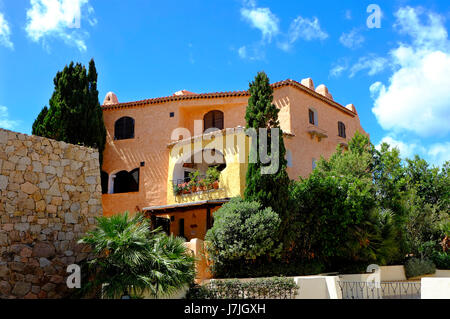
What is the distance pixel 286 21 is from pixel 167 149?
11403 millimetres

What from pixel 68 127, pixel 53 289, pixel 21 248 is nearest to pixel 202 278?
pixel 53 289

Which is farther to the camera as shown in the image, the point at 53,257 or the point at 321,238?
the point at 321,238

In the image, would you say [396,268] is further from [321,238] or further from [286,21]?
[286,21]

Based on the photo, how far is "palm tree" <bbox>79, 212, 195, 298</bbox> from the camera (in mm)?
11109

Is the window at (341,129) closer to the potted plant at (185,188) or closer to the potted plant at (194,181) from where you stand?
the potted plant at (194,181)

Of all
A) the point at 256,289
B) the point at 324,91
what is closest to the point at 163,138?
the point at 324,91

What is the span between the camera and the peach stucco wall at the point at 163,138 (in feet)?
74.9

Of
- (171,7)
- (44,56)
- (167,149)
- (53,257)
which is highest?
(171,7)

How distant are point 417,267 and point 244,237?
10828mm

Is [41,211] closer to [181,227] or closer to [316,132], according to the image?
[181,227]

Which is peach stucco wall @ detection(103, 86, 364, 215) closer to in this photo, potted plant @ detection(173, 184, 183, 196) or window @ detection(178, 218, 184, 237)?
potted plant @ detection(173, 184, 183, 196)

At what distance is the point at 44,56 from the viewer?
16094 mm

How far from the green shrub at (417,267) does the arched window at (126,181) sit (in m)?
15.3

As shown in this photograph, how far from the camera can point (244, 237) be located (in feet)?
49.7
